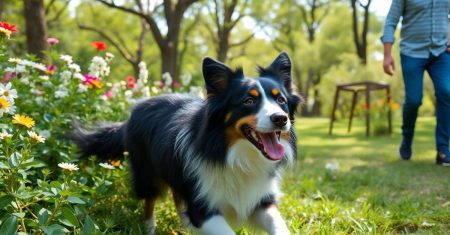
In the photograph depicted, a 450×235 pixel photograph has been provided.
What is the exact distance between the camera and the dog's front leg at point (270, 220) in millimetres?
2740

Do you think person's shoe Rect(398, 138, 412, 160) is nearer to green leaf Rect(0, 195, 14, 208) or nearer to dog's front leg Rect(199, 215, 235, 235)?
dog's front leg Rect(199, 215, 235, 235)

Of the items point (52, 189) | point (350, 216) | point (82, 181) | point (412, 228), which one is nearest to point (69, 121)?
point (82, 181)

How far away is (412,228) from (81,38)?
2973cm

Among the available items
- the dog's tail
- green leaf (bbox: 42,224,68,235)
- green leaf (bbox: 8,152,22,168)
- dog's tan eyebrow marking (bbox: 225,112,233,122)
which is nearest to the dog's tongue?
dog's tan eyebrow marking (bbox: 225,112,233,122)

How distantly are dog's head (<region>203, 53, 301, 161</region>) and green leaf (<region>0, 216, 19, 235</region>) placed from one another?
121cm

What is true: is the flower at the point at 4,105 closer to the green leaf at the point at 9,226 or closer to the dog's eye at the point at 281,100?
the green leaf at the point at 9,226

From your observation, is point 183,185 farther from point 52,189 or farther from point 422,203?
point 422,203

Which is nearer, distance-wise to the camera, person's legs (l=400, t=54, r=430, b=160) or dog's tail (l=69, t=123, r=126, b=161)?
dog's tail (l=69, t=123, r=126, b=161)

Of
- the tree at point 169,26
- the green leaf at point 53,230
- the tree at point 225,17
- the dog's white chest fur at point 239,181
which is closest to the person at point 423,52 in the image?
the dog's white chest fur at point 239,181

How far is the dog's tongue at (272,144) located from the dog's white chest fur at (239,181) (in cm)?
11

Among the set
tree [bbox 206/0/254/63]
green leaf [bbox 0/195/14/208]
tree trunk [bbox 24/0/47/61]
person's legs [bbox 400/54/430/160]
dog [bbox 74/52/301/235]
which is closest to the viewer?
green leaf [bbox 0/195/14/208]

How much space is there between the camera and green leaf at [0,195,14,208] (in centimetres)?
227

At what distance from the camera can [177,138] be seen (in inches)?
121

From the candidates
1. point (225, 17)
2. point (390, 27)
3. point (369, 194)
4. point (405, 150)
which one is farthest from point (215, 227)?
point (225, 17)
